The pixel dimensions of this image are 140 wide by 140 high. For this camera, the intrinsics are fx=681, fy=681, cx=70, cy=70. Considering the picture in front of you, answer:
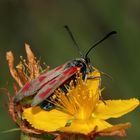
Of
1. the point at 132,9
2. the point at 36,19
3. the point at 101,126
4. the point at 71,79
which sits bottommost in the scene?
the point at 101,126

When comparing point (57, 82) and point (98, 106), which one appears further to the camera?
point (98, 106)

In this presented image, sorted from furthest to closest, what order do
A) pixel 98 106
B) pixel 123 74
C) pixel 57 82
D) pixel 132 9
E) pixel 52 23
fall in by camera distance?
pixel 52 23 < pixel 132 9 < pixel 123 74 < pixel 98 106 < pixel 57 82

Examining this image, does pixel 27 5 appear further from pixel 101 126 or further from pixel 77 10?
pixel 101 126

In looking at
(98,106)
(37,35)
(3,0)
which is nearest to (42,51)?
(37,35)

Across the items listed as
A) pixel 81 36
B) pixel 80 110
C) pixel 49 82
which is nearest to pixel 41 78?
pixel 49 82

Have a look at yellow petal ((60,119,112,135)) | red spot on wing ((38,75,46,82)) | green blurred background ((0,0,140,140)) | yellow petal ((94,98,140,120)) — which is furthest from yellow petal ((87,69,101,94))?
green blurred background ((0,0,140,140))

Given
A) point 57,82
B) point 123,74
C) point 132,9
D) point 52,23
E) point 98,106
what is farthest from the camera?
point 52,23
